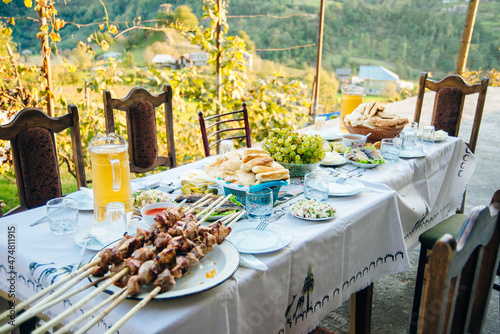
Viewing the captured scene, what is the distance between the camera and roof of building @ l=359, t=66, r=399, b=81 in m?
9.69

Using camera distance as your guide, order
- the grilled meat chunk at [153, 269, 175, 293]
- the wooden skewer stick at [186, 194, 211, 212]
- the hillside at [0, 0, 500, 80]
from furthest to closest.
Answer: the hillside at [0, 0, 500, 80] → the wooden skewer stick at [186, 194, 211, 212] → the grilled meat chunk at [153, 269, 175, 293]

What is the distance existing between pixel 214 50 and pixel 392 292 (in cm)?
276

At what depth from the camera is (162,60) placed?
14.3ft

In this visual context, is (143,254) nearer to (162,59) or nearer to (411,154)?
(411,154)

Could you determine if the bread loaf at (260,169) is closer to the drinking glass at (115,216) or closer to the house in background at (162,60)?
the drinking glass at (115,216)

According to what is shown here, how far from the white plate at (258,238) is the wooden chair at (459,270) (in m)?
0.44

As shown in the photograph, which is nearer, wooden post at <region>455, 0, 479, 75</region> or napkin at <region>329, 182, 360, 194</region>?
napkin at <region>329, 182, 360, 194</region>

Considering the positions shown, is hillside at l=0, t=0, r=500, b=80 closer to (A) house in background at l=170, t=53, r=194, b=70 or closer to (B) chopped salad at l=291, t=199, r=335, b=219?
(A) house in background at l=170, t=53, r=194, b=70

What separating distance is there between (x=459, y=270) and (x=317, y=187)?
73cm

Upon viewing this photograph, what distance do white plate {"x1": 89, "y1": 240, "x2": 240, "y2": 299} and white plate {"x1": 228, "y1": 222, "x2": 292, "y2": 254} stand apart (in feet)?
0.23

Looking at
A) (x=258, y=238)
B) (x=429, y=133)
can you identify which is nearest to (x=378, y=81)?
(x=429, y=133)

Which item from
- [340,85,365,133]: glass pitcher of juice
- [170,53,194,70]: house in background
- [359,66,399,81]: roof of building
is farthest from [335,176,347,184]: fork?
[359,66,399,81]: roof of building

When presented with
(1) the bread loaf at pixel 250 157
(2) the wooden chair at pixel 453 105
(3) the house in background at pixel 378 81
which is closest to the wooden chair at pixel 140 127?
(1) the bread loaf at pixel 250 157

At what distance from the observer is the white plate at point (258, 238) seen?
1.11 meters
